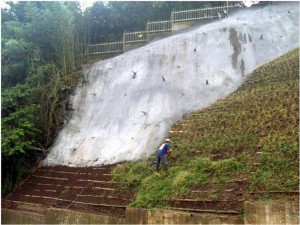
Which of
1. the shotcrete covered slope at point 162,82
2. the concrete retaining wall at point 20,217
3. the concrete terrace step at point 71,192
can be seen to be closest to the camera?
the concrete terrace step at point 71,192

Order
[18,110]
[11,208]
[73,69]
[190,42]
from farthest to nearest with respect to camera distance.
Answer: [73,69] < [190,42] < [18,110] < [11,208]

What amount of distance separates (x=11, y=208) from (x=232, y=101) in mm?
9070

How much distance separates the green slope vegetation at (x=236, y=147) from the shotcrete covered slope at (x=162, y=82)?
1.17 m

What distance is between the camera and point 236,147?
12047 mm

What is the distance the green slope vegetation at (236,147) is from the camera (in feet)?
34.4

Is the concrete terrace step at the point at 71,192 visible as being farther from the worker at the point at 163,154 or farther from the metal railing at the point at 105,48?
the metal railing at the point at 105,48

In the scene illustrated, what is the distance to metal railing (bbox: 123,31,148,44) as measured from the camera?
70.7 feet

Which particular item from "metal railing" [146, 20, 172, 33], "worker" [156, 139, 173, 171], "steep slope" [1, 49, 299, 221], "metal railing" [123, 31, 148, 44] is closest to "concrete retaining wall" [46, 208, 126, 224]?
"steep slope" [1, 49, 299, 221]

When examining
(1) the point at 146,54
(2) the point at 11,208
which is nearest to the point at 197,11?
(1) the point at 146,54

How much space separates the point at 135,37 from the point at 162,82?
5242 millimetres

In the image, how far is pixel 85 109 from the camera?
18.8 metres

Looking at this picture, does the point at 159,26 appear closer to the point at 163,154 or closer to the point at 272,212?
the point at 163,154

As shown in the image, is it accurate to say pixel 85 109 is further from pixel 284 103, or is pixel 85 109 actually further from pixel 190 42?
pixel 284 103

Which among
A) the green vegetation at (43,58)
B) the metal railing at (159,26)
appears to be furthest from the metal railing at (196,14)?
the green vegetation at (43,58)
